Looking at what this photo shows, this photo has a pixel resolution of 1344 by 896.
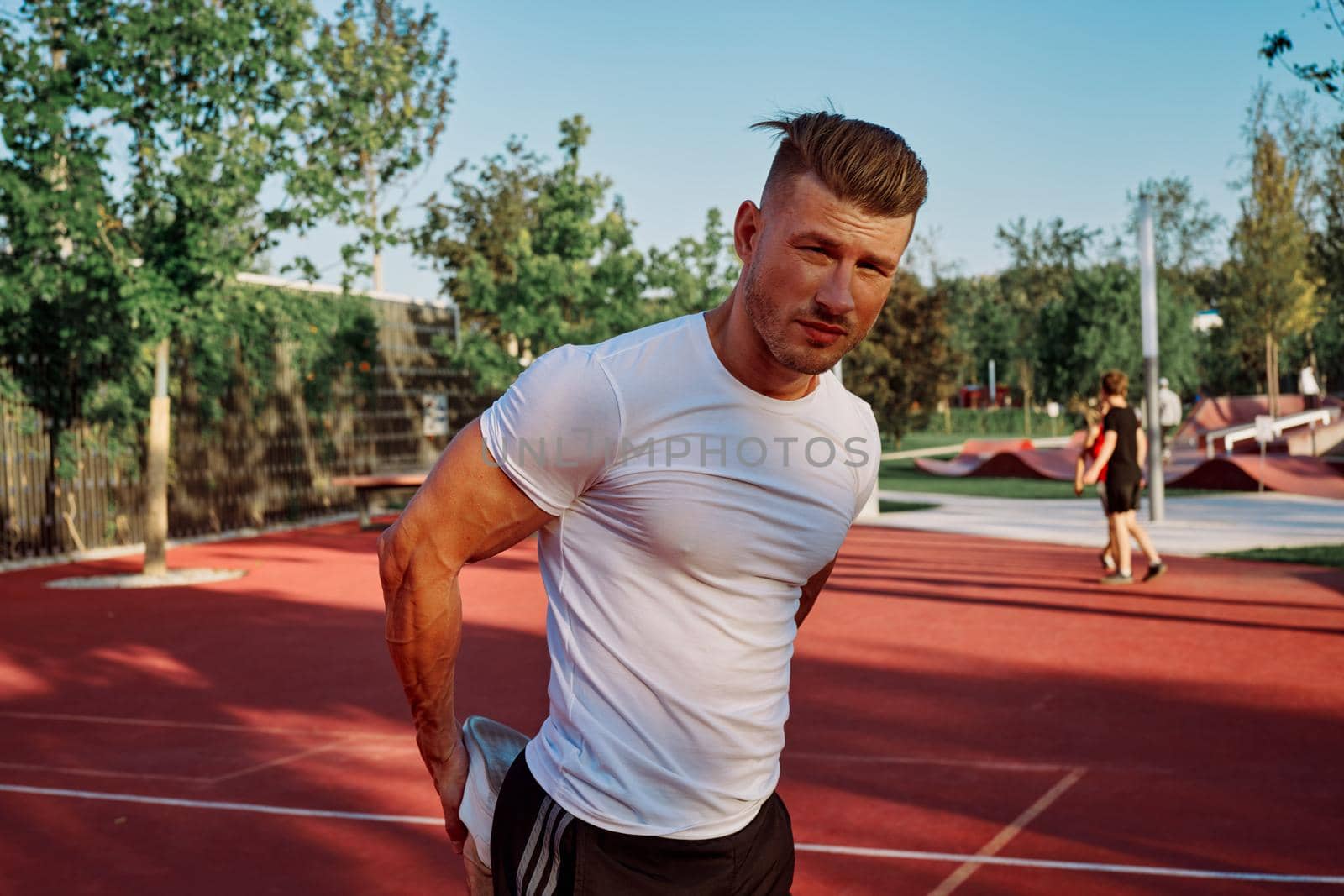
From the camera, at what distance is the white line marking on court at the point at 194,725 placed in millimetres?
7422

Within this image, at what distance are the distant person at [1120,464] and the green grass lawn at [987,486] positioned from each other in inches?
412

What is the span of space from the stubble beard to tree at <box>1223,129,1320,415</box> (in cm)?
3423

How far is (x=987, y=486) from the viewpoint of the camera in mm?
26938

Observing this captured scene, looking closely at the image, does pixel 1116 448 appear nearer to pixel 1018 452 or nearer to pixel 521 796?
pixel 521 796

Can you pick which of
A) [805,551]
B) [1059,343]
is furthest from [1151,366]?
[1059,343]

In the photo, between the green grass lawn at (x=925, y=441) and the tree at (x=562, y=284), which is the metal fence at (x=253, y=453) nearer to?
the tree at (x=562, y=284)

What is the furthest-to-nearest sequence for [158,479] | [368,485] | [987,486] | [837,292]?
[987,486] < [368,485] < [158,479] < [837,292]

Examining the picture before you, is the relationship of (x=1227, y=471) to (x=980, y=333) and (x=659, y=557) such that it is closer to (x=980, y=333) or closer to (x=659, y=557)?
(x=659, y=557)

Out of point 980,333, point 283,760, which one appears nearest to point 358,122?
point 283,760

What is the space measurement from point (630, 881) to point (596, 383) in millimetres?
758

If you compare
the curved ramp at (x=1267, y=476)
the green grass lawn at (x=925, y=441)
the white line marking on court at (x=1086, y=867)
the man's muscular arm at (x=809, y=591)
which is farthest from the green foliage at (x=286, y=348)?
the green grass lawn at (x=925, y=441)

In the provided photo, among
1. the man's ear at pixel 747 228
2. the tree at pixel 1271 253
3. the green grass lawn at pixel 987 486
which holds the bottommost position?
the green grass lawn at pixel 987 486

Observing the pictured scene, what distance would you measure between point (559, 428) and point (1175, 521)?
18881 millimetres

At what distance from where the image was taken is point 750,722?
1.95m
